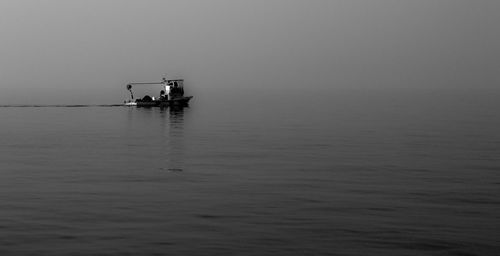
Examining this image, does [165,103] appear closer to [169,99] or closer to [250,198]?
[169,99]

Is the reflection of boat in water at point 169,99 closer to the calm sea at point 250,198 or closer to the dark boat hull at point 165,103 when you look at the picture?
the dark boat hull at point 165,103

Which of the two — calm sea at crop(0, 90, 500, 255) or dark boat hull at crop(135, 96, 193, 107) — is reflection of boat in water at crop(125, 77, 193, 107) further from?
calm sea at crop(0, 90, 500, 255)

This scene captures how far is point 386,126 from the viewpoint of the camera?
106500 millimetres

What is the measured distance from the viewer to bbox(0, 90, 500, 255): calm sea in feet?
88.9

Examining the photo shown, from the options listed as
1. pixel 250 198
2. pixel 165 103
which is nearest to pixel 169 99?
pixel 165 103

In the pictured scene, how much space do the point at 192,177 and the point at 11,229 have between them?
18.6m

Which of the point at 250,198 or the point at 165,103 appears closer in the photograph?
the point at 250,198

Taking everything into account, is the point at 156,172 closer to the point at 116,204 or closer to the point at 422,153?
the point at 116,204

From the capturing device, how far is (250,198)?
37625mm

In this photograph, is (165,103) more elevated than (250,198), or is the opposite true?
(165,103)

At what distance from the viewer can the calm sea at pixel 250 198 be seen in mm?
27094

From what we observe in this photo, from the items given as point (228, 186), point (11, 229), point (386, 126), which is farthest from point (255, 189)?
point (386, 126)

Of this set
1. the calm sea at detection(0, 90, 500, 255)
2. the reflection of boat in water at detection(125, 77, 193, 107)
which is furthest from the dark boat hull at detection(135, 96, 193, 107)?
the calm sea at detection(0, 90, 500, 255)

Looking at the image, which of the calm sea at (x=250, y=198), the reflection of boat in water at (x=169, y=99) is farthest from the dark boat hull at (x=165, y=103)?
the calm sea at (x=250, y=198)
